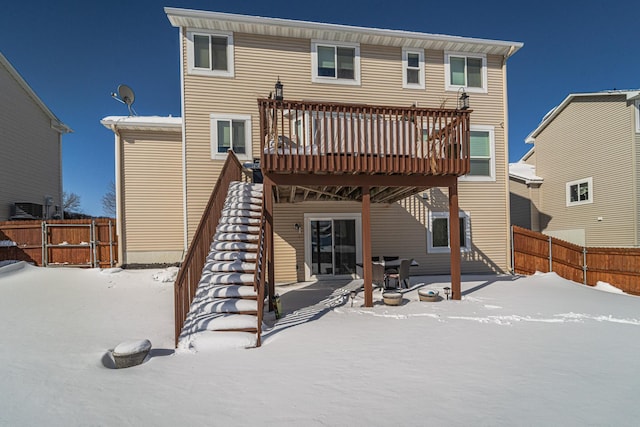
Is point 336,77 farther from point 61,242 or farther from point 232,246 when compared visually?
point 61,242

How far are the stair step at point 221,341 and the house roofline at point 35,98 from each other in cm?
1479

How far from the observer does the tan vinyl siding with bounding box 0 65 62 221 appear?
34.6 ft

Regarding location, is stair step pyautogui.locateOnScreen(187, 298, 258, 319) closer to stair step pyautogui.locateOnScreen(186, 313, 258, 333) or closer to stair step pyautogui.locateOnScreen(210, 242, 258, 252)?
stair step pyautogui.locateOnScreen(186, 313, 258, 333)

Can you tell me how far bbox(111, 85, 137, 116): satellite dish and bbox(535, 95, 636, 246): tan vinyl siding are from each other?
18932mm

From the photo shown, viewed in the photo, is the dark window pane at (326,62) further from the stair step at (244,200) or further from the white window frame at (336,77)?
the stair step at (244,200)

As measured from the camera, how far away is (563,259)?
9.45 metres

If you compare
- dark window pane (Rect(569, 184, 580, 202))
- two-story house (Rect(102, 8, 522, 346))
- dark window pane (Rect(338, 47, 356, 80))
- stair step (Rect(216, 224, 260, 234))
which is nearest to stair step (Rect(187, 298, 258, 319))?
stair step (Rect(216, 224, 260, 234))

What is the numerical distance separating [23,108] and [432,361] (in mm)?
17080

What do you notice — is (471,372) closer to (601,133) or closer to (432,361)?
(432,361)

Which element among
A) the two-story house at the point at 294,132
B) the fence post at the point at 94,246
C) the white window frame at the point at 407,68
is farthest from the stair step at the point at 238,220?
the white window frame at the point at 407,68

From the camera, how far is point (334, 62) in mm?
9109

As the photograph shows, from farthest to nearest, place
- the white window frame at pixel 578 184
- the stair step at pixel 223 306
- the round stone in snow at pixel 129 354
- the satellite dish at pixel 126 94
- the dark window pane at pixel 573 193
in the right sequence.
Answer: the dark window pane at pixel 573 193
the white window frame at pixel 578 184
the satellite dish at pixel 126 94
the stair step at pixel 223 306
the round stone in snow at pixel 129 354

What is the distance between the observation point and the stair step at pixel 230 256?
17.3ft

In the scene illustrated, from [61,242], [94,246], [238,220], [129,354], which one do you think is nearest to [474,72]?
[238,220]
